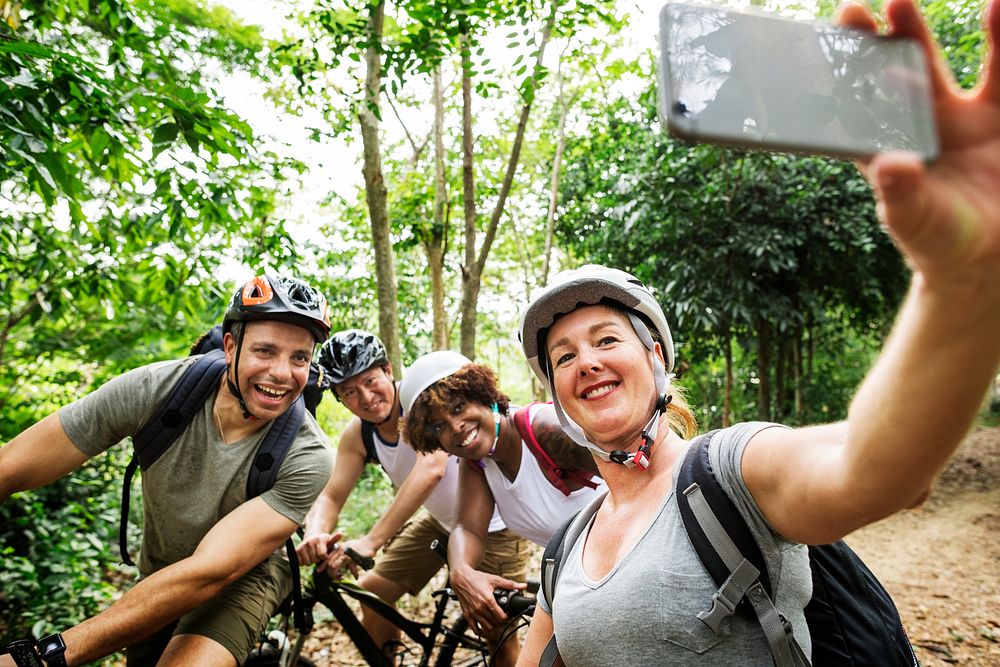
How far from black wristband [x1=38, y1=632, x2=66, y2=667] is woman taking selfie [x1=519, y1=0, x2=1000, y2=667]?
1688 millimetres

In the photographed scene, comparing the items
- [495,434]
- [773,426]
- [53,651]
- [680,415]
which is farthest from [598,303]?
[53,651]

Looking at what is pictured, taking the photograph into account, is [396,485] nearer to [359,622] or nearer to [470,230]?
[359,622]

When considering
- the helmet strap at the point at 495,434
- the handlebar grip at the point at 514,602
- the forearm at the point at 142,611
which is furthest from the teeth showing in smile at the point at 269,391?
the handlebar grip at the point at 514,602

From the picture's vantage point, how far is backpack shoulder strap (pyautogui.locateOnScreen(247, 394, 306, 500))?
2.79m

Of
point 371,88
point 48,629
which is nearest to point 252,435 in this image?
point 48,629

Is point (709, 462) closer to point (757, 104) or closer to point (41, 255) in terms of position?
point (757, 104)

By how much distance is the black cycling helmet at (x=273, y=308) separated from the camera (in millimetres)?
2992

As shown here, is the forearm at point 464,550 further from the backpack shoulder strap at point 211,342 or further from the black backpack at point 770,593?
the black backpack at point 770,593

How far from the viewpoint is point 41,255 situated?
4.62 metres

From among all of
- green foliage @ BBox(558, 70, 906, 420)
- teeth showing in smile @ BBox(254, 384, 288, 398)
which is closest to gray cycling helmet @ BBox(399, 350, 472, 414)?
teeth showing in smile @ BBox(254, 384, 288, 398)

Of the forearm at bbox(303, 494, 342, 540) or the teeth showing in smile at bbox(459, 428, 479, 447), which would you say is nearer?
the teeth showing in smile at bbox(459, 428, 479, 447)

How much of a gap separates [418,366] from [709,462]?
228 centimetres

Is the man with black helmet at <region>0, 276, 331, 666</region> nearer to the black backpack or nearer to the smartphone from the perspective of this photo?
the black backpack

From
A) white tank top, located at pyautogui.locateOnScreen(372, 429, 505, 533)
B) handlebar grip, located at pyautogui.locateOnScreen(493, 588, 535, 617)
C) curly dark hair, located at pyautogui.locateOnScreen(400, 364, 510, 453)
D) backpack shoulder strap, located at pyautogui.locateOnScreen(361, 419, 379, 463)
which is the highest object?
curly dark hair, located at pyautogui.locateOnScreen(400, 364, 510, 453)
